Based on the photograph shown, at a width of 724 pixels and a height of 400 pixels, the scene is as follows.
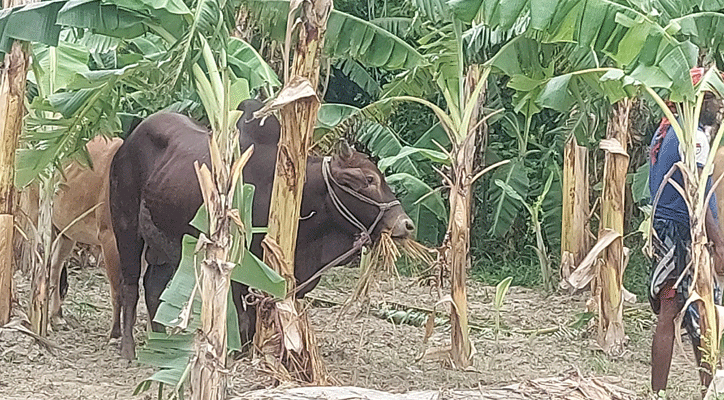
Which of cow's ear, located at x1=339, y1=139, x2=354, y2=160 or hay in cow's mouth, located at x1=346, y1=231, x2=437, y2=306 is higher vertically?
cow's ear, located at x1=339, y1=139, x2=354, y2=160

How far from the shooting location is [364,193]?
6.00 m

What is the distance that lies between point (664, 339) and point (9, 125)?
4.00 metres

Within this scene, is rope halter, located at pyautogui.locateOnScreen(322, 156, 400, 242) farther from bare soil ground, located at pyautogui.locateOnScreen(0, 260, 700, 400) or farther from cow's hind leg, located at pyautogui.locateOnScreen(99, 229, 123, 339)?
cow's hind leg, located at pyautogui.locateOnScreen(99, 229, 123, 339)

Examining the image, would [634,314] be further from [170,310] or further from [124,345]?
[170,310]

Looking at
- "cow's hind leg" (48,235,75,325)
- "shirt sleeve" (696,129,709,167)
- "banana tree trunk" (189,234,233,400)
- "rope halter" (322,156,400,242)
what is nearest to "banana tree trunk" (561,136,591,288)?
"rope halter" (322,156,400,242)

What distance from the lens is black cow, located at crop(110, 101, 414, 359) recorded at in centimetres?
601

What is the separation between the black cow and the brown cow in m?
0.44

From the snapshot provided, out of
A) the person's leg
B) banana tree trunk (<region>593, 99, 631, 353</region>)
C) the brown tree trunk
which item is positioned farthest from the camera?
banana tree trunk (<region>593, 99, 631, 353</region>)

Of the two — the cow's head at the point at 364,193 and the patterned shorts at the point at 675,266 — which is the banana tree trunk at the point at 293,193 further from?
the patterned shorts at the point at 675,266

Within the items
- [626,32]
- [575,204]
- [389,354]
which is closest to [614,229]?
[389,354]

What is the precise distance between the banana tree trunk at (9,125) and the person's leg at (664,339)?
384 cm

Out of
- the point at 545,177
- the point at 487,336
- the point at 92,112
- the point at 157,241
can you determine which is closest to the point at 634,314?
the point at 487,336

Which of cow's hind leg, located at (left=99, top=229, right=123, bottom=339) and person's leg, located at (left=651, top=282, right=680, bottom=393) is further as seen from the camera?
cow's hind leg, located at (left=99, top=229, right=123, bottom=339)

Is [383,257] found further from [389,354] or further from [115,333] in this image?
[115,333]
